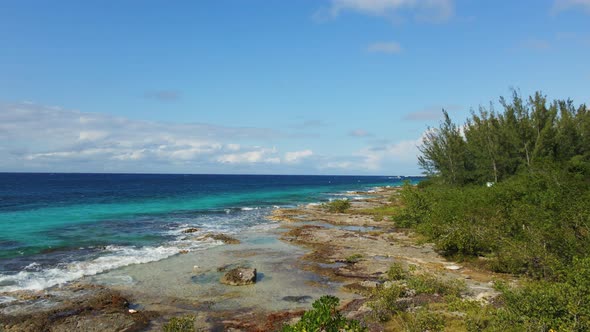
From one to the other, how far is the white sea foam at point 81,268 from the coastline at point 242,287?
96 cm

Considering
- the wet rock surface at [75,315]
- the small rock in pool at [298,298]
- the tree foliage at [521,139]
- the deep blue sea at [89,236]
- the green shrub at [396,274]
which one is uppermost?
the tree foliage at [521,139]

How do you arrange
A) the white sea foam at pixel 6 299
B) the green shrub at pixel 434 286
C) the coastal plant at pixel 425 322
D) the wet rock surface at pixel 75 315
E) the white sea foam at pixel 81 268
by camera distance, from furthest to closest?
the white sea foam at pixel 81 268, the white sea foam at pixel 6 299, the green shrub at pixel 434 286, the wet rock surface at pixel 75 315, the coastal plant at pixel 425 322

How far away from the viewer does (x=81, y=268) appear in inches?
890

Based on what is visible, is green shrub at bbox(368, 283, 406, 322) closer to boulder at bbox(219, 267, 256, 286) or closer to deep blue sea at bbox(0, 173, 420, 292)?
boulder at bbox(219, 267, 256, 286)

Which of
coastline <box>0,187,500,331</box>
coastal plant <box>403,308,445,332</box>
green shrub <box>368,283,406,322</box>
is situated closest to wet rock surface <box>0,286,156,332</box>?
coastline <box>0,187,500,331</box>

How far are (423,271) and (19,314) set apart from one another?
18991mm

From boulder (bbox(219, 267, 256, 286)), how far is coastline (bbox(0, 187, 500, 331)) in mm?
469

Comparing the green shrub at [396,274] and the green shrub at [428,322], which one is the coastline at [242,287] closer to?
the green shrub at [396,274]

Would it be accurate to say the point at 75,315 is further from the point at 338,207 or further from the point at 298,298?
the point at 338,207

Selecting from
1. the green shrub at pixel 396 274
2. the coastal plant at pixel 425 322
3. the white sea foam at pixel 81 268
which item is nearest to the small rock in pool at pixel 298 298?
the green shrub at pixel 396 274

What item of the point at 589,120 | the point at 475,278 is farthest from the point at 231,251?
the point at 589,120

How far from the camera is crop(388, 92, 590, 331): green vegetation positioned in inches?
405

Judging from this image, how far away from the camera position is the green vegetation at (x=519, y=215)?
1028 centimetres

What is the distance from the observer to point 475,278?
64.7ft
